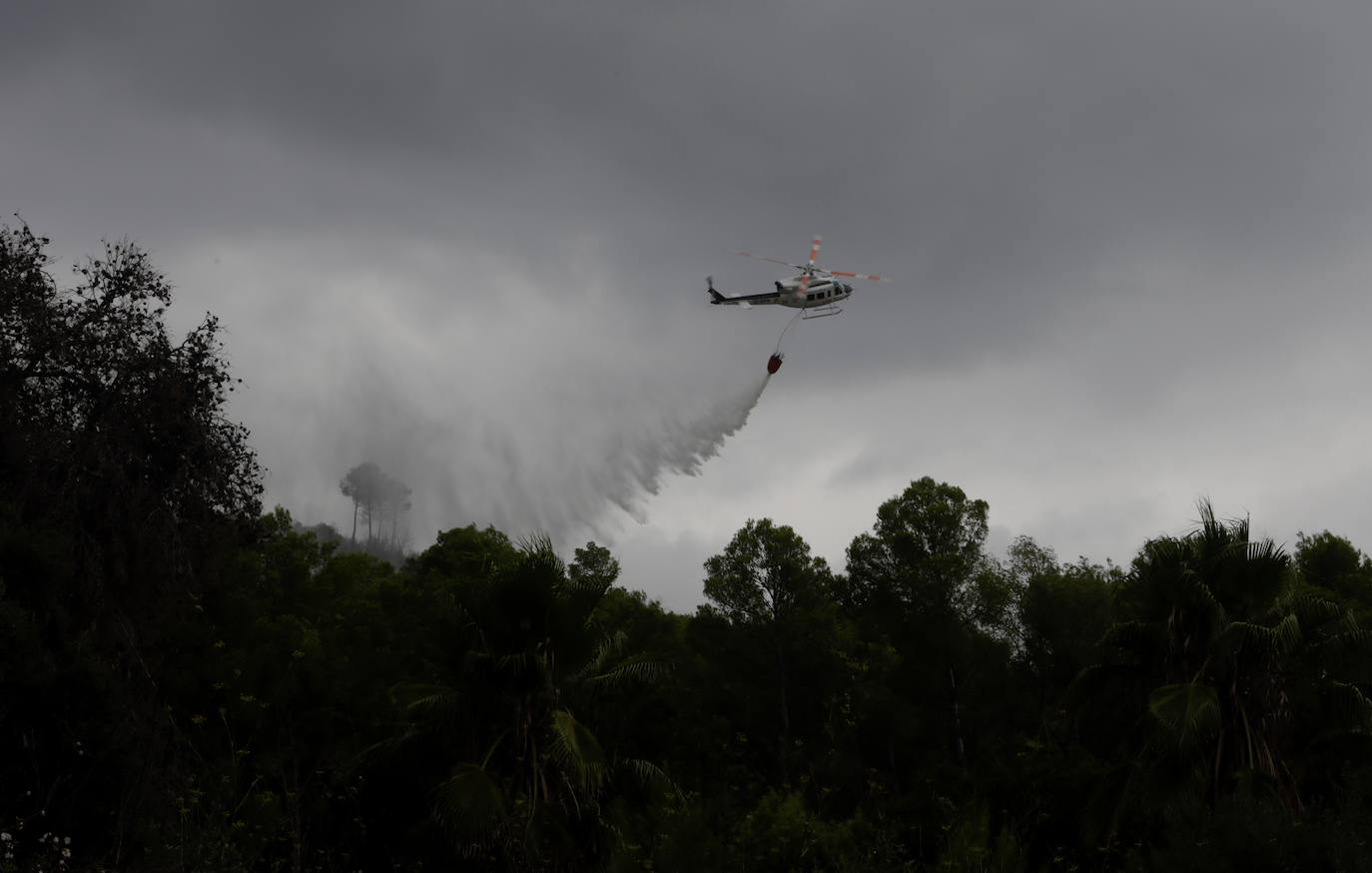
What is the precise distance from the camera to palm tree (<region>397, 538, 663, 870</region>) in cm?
1645

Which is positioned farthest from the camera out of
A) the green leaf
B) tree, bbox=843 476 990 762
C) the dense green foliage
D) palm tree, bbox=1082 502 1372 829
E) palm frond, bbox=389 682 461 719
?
tree, bbox=843 476 990 762

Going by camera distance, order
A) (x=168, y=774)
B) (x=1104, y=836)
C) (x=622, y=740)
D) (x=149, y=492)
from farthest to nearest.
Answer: (x=622, y=740), (x=1104, y=836), (x=149, y=492), (x=168, y=774)

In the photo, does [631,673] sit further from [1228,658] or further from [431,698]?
[1228,658]

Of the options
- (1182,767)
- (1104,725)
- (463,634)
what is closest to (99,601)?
(463,634)

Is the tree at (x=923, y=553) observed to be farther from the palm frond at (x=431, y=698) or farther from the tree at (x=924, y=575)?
the palm frond at (x=431, y=698)

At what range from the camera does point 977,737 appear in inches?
1670

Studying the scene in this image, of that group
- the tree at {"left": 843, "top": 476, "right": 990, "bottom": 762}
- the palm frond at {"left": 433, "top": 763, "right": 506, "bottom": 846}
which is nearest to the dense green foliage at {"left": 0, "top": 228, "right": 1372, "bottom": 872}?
the palm frond at {"left": 433, "top": 763, "right": 506, "bottom": 846}

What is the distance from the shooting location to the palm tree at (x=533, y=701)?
54.0 feet

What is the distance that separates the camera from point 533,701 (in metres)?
17.2

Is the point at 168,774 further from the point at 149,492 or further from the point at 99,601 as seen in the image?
the point at 149,492

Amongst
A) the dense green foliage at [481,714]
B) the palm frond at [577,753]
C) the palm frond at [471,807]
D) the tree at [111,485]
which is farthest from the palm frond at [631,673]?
the tree at [111,485]

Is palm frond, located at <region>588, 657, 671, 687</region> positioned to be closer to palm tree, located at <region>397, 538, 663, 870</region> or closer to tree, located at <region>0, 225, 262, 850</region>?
palm tree, located at <region>397, 538, 663, 870</region>

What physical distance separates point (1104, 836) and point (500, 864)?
11.7m

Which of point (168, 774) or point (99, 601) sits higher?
point (99, 601)
